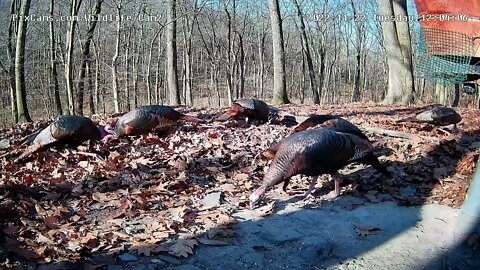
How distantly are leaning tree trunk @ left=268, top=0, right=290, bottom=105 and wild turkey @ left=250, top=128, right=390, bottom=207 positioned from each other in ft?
30.7

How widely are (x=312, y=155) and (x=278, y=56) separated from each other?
9798mm

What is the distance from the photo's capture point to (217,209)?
409 centimetres

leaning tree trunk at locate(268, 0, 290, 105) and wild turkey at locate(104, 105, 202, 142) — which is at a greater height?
leaning tree trunk at locate(268, 0, 290, 105)

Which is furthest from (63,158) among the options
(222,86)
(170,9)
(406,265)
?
(222,86)

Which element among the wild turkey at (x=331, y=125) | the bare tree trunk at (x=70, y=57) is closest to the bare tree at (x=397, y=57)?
the wild turkey at (x=331, y=125)

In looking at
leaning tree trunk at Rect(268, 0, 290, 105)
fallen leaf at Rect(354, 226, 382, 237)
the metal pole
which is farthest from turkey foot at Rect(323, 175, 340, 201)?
leaning tree trunk at Rect(268, 0, 290, 105)

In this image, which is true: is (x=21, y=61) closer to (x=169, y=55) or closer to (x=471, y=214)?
(x=169, y=55)

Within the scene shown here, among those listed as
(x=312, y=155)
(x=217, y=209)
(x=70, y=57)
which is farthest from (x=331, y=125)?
(x=70, y=57)

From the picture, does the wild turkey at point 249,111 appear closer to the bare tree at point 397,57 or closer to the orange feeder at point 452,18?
the orange feeder at point 452,18

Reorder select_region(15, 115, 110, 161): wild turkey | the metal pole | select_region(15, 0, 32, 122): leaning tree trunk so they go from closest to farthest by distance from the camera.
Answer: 1. the metal pole
2. select_region(15, 115, 110, 161): wild turkey
3. select_region(15, 0, 32, 122): leaning tree trunk

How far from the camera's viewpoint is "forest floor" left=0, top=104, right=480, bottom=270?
3.18 m

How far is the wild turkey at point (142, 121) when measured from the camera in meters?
6.39

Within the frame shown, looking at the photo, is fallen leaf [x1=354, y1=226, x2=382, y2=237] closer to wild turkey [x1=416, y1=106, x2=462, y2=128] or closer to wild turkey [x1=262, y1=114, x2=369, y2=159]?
wild turkey [x1=262, y1=114, x2=369, y2=159]

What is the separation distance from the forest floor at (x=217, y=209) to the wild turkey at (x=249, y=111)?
1.00 metres
